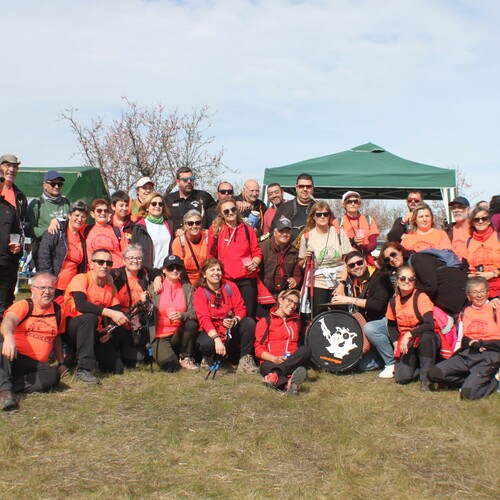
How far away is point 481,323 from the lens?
5738 millimetres

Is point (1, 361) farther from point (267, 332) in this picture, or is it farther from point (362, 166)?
point (362, 166)

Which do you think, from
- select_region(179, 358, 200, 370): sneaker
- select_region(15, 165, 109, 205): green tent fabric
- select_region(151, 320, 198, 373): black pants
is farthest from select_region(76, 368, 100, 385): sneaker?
Result: select_region(15, 165, 109, 205): green tent fabric

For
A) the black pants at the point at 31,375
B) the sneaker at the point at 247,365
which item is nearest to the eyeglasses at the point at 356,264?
the sneaker at the point at 247,365

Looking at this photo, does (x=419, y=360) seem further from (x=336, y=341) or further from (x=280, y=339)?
(x=280, y=339)

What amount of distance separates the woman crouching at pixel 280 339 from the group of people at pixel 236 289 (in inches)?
0.5

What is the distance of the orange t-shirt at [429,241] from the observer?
665 cm

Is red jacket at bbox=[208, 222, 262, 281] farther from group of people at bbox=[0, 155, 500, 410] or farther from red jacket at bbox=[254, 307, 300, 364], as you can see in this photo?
red jacket at bbox=[254, 307, 300, 364]

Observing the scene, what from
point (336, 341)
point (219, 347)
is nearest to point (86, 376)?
point (219, 347)

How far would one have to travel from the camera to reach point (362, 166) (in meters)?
12.4

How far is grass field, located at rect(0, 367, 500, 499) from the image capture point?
147 inches

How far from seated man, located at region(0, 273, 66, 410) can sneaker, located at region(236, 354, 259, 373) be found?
1.87 m

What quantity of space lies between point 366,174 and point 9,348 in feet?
27.4

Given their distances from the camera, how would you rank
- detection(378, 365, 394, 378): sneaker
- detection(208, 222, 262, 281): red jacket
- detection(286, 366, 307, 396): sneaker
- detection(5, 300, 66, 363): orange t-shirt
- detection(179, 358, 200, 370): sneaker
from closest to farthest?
detection(5, 300, 66, 363): orange t-shirt, detection(286, 366, 307, 396): sneaker, detection(378, 365, 394, 378): sneaker, detection(179, 358, 200, 370): sneaker, detection(208, 222, 262, 281): red jacket

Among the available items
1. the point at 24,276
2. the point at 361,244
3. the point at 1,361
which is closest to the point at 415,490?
the point at 1,361
